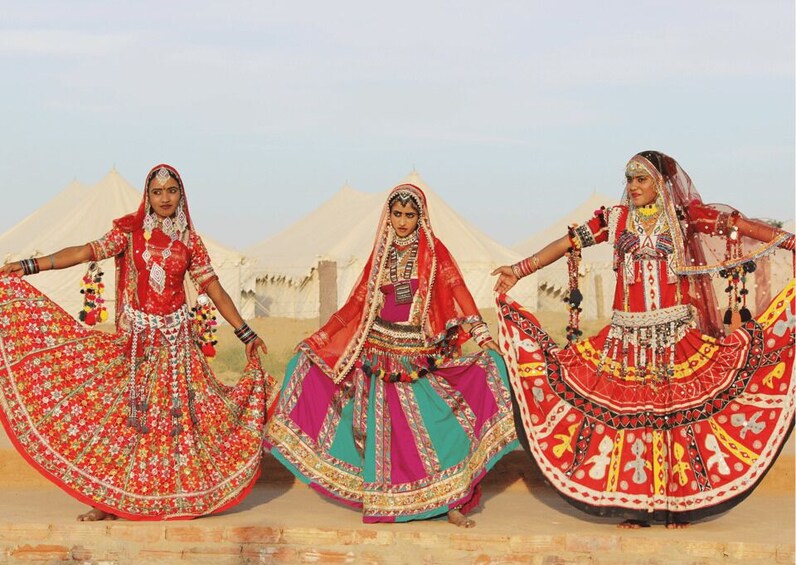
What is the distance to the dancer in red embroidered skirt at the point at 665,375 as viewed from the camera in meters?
5.74

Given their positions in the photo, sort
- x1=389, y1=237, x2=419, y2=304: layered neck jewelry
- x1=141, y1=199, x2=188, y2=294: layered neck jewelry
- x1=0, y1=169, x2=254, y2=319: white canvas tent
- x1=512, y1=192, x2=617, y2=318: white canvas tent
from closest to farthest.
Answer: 1. x1=141, y1=199, x2=188, y2=294: layered neck jewelry
2. x1=389, y1=237, x2=419, y2=304: layered neck jewelry
3. x1=0, y1=169, x2=254, y2=319: white canvas tent
4. x1=512, y1=192, x2=617, y2=318: white canvas tent

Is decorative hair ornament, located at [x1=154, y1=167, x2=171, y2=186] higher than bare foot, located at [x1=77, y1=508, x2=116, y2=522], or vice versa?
decorative hair ornament, located at [x1=154, y1=167, x2=171, y2=186]

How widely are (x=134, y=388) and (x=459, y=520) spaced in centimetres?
178

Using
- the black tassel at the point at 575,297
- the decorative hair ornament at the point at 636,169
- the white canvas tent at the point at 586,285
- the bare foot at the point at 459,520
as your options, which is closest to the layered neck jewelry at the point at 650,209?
the decorative hair ornament at the point at 636,169

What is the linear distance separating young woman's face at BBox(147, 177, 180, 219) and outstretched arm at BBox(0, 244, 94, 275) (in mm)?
404

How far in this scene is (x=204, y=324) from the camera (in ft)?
21.1

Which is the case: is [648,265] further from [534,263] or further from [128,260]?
[128,260]

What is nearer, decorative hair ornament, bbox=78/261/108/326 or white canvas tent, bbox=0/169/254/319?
decorative hair ornament, bbox=78/261/108/326

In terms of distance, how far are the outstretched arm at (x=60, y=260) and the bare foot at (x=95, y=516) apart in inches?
49.1

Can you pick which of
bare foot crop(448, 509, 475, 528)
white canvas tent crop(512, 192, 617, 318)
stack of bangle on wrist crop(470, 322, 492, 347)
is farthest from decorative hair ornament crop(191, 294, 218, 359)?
white canvas tent crop(512, 192, 617, 318)

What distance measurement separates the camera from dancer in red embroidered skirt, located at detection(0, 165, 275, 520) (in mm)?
5918

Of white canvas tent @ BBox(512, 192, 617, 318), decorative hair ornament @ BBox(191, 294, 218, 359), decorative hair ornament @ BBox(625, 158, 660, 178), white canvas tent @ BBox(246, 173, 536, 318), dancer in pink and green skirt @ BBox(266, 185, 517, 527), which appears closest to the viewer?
decorative hair ornament @ BBox(625, 158, 660, 178)

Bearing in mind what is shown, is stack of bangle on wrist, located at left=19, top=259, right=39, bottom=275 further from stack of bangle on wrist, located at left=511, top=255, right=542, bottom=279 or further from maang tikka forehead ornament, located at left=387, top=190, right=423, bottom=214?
stack of bangle on wrist, located at left=511, top=255, right=542, bottom=279

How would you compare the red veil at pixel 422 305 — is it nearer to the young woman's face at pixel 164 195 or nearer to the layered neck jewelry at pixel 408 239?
the layered neck jewelry at pixel 408 239
